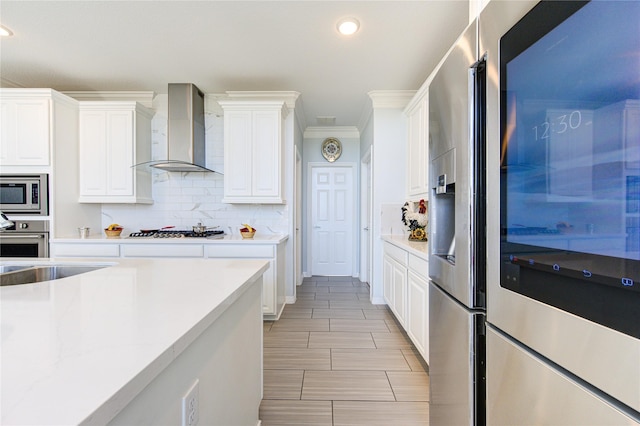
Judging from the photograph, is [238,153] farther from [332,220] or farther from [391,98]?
[332,220]

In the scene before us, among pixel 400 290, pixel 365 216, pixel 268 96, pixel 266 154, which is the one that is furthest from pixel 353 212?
pixel 400 290

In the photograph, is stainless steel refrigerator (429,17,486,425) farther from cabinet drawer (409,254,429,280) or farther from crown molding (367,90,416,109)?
crown molding (367,90,416,109)

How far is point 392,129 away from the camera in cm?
376

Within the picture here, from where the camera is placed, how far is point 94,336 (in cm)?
62

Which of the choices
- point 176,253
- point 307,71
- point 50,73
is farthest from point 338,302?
point 50,73

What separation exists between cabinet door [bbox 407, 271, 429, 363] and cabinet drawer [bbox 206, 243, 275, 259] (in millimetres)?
1459

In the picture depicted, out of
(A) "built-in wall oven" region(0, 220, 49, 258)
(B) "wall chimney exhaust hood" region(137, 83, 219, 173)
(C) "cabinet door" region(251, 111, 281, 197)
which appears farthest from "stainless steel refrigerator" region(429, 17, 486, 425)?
(A) "built-in wall oven" region(0, 220, 49, 258)

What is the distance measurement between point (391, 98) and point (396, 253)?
1.97m

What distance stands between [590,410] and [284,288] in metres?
3.25

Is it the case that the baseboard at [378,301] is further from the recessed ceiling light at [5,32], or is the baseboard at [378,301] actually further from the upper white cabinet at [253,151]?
the recessed ceiling light at [5,32]

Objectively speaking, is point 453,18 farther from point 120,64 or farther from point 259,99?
point 120,64

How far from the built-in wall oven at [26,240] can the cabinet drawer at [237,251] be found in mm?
1708

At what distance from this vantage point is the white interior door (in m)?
5.21

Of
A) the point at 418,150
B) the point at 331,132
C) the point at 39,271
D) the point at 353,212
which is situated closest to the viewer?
the point at 39,271
